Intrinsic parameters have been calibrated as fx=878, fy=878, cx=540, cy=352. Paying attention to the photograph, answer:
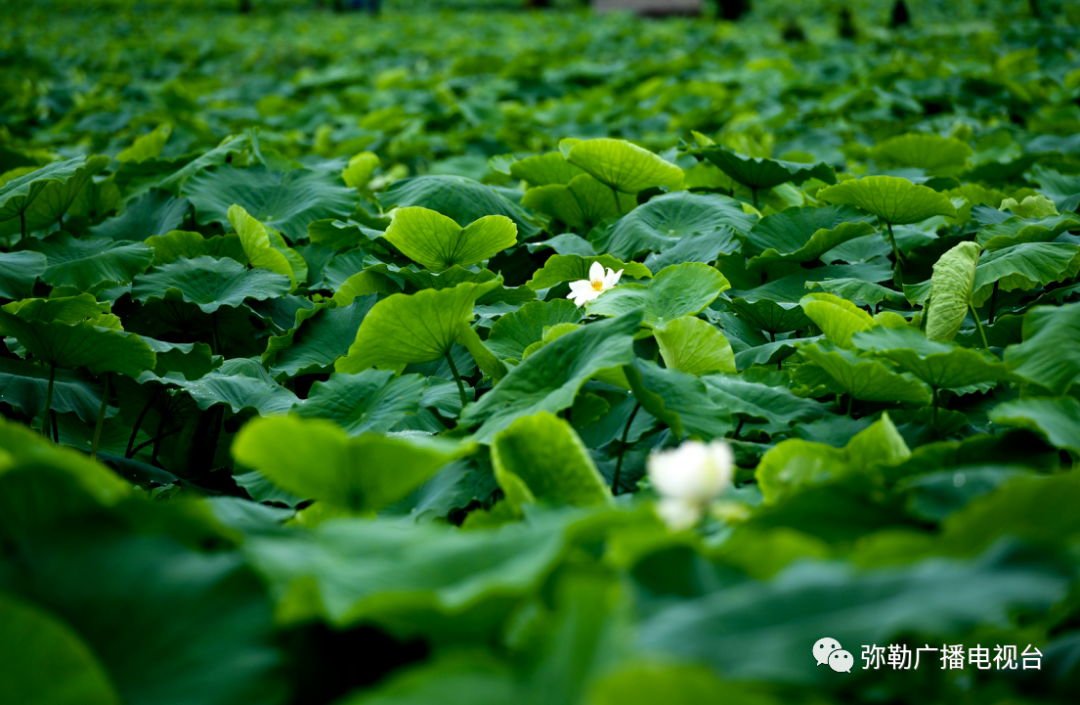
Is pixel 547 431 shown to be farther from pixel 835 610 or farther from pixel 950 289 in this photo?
pixel 950 289

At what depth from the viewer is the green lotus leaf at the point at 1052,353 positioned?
3.23ft

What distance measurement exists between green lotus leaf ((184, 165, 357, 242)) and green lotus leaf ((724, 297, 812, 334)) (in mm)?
932

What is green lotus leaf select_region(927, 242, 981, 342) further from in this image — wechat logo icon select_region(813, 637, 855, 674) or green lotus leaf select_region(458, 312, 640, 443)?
wechat logo icon select_region(813, 637, 855, 674)

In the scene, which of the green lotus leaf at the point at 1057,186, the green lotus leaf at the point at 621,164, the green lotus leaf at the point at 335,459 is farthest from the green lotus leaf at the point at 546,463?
the green lotus leaf at the point at 1057,186

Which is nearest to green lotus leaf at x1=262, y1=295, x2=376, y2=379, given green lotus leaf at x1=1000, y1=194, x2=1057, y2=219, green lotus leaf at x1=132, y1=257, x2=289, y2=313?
green lotus leaf at x1=132, y1=257, x2=289, y2=313

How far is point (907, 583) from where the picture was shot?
514 millimetres

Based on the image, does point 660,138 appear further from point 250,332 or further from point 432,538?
point 432,538

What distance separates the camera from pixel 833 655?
0.53 meters

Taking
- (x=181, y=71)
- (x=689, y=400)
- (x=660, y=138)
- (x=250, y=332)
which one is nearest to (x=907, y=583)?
(x=689, y=400)

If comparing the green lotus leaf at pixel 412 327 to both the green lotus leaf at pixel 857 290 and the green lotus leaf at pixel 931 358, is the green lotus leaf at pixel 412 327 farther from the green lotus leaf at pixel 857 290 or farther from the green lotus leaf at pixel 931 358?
the green lotus leaf at pixel 857 290

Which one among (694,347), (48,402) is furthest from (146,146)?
(694,347)

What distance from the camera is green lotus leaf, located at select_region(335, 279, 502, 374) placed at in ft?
3.76

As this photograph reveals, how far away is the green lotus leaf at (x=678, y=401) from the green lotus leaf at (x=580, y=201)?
0.84m

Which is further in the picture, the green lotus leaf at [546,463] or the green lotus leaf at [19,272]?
the green lotus leaf at [19,272]
